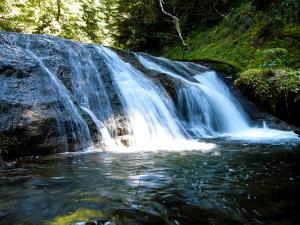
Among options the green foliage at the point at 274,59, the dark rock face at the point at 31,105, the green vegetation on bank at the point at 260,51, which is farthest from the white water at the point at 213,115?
the dark rock face at the point at 31,105

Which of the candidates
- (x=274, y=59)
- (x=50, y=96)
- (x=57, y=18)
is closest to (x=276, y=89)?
(x=274, y=59)

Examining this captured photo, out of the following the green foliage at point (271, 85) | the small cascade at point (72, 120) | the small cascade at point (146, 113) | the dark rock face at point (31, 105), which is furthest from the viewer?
the green foliage at point (271, 85)

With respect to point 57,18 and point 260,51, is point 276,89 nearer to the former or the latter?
point 260,51

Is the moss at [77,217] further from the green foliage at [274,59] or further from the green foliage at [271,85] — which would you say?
the green foliage at [274,59]

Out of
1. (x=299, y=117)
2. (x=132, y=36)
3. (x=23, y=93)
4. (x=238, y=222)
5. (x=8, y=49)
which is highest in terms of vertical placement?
(x=132, y=36)

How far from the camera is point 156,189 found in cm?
421

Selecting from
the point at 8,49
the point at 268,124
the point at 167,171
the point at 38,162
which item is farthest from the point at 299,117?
the point at 8,49

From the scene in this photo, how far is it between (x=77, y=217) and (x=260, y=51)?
10105 mm

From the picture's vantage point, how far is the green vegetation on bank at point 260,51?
931cm

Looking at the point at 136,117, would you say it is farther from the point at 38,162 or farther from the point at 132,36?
the point at 132,36

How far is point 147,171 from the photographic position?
5164 mm

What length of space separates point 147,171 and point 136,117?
342cm

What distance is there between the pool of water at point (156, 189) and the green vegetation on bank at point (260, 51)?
3187mm

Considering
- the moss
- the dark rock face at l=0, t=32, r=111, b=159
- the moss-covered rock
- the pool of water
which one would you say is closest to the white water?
the moss-covered rock
